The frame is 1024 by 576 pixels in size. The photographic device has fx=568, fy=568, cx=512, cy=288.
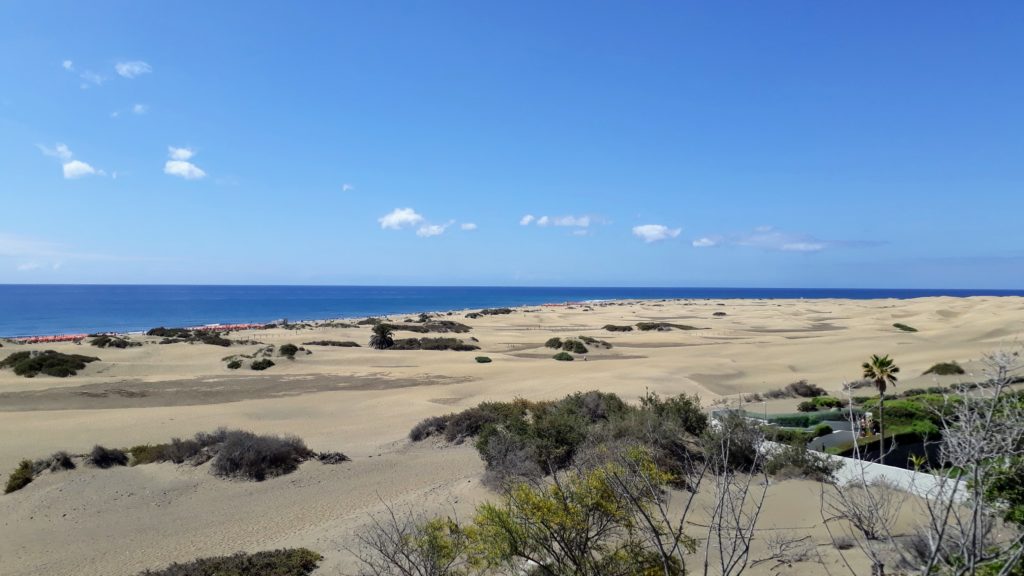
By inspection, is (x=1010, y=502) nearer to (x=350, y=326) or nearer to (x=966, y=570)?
(x=966, y=570)

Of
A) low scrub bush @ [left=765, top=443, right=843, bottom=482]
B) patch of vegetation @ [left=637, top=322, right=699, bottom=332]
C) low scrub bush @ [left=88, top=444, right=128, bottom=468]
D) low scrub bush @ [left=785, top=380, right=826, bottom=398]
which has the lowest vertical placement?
low scrub bush @ [left=785, top=380, right=826, bottom=398]

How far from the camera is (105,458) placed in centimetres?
1546

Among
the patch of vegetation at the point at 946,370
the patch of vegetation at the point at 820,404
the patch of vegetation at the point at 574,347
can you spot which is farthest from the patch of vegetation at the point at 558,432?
the patch of vegetation at the point at 574,347

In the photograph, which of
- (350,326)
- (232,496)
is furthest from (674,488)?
(350,326)

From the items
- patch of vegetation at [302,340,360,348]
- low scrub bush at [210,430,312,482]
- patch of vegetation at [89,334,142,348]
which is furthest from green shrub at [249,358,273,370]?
low scrub bush at [210,430,312,482]

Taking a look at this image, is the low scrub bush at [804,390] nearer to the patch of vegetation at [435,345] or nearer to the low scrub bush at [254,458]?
the low scrub bush at [254,458]

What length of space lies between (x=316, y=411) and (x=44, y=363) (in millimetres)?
20219

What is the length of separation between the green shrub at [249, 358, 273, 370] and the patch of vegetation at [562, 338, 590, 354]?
2153 cm

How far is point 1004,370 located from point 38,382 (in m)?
38.6

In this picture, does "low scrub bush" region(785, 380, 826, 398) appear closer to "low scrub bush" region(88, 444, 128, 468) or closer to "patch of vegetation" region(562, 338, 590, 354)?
"patch of vegetation" region(562, 338, 590, 354)

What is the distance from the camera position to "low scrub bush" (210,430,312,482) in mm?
14672

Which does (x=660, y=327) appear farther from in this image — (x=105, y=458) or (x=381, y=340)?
(x=105, y=458)

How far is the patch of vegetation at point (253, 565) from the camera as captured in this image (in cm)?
896

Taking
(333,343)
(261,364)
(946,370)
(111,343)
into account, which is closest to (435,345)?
(333,343)
